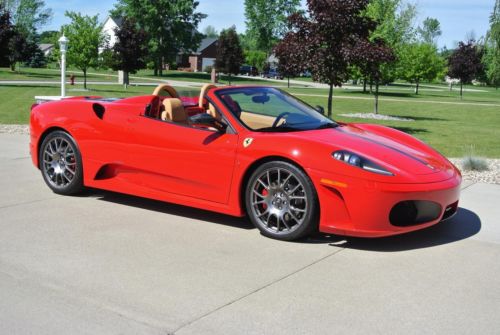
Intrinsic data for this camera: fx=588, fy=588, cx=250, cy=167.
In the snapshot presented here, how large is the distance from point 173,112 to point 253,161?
1.16m

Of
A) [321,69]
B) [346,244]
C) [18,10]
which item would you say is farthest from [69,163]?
[18,10]

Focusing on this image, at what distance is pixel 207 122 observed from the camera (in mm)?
5188

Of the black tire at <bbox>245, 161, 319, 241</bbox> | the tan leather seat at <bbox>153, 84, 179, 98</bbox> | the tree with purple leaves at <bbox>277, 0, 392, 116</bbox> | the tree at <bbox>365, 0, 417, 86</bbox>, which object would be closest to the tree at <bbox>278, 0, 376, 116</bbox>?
the tree with purple leaves at <bbox>277, 0, 392, 116</bbox>

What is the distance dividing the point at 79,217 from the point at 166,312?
244 cm

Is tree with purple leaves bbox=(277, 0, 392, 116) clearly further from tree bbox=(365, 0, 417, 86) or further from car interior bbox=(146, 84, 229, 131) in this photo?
car interior bbox=(146, 84, 229, 131)

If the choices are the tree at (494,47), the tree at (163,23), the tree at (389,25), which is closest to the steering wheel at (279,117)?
the tree at (389,25)

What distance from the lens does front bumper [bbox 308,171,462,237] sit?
4555 millimetres

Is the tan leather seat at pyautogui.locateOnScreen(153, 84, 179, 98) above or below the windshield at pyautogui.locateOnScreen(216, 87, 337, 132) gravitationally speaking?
above

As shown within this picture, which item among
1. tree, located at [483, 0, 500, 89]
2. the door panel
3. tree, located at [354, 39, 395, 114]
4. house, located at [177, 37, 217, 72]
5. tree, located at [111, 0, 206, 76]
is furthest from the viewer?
house, located at [177, 37, 217, 72]

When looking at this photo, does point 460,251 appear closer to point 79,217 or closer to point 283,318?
point 283,318

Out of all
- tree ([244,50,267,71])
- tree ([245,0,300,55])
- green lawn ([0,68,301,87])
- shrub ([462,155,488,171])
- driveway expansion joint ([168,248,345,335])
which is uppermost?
tree ([245,0,300,55])

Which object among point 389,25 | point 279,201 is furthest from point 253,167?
point 389,25

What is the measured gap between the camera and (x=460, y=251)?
4.84m

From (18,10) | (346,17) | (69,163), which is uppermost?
(18,10)
